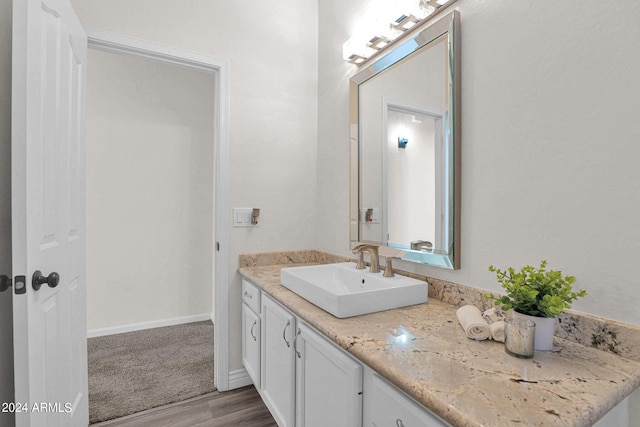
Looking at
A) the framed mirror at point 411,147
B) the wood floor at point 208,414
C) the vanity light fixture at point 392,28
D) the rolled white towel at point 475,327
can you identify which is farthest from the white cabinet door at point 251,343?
the vanity light fixture at point 392,28

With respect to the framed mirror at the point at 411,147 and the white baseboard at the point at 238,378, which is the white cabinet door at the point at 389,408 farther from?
the white baseboard at the point at 238,378

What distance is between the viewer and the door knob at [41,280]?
1082mm

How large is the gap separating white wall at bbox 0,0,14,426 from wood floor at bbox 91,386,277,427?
2.11 feet

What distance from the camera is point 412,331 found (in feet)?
3.41

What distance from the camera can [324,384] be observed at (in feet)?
3.71

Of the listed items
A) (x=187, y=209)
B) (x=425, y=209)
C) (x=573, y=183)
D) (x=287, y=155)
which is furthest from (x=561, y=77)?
(x=187, y=209)

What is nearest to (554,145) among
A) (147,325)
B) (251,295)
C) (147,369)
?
(251,295)

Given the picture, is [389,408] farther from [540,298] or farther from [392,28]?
[392,28]

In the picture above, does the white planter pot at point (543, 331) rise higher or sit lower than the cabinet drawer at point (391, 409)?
higher

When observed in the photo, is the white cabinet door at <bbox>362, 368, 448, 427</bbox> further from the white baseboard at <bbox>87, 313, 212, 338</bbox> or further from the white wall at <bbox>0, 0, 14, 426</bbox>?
the white baseboard at <bbox>87, 313, 212, 338</bbox>

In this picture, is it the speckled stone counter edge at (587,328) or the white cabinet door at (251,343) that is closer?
the speckled stone counter edge at (587,328)

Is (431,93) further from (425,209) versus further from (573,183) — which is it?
(573,183)

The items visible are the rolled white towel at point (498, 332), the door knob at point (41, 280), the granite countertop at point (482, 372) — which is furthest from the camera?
the door knob at point (41, 280)

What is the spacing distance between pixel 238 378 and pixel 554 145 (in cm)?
212
